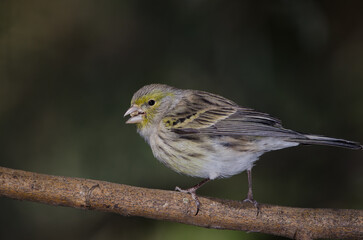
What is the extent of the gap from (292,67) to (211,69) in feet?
2.53

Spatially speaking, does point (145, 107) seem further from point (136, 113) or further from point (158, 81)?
point (158, 81)

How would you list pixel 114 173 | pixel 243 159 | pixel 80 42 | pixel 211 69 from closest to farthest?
pixel 243 159 → pixel 114 173 → pixel 211 69 → pixel 80 42

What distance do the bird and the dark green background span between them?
563mm

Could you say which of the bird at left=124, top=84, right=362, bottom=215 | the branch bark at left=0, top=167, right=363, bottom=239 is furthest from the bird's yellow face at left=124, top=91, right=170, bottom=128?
the branch bark at left=0, top=167, right=363, bottom=239

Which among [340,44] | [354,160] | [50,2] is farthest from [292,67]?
[50,2]

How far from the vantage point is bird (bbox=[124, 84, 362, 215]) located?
385cm

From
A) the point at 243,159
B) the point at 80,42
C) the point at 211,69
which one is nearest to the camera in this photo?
the point at 243,159

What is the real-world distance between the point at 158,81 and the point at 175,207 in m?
1.74

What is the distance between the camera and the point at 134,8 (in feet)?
16.8

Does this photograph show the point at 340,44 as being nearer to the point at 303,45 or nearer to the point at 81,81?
the point at 303,45

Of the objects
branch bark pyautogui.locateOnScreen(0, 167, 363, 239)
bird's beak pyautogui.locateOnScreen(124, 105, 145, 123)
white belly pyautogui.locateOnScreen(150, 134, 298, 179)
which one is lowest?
branch bark pyautogui.locateOnScreen(0, 167, 363, 239)

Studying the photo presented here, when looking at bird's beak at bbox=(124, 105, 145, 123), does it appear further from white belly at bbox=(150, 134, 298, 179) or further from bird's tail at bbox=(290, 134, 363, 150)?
bird's tail at bbox=(290, 134, 363, 150)

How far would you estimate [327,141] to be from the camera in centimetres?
332

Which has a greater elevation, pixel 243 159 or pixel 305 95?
pixel 305 95
